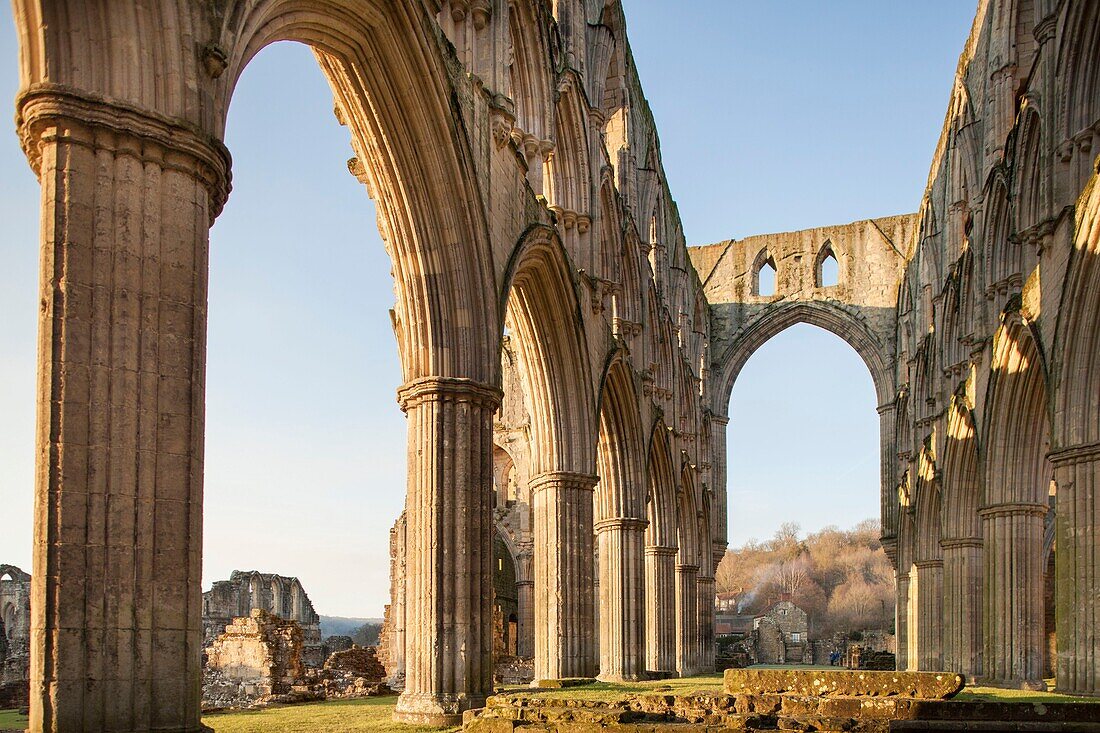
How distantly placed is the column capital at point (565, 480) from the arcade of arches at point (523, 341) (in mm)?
51

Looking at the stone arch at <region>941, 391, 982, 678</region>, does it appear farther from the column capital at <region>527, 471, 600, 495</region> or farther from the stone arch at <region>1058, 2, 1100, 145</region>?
the column capital at <region>527, 471, 600, 495</region>

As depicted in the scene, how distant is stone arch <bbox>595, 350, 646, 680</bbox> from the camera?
21.0 metres

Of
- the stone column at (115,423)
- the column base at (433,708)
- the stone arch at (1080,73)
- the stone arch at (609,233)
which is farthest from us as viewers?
the stone arch at (609,233)

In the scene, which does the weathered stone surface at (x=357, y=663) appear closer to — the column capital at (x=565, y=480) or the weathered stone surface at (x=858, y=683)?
the column capital at (x=565, y=480)

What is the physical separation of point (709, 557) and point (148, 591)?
101 feet

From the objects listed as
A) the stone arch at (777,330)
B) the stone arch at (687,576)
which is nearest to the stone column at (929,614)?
the stone arch at (687,576)

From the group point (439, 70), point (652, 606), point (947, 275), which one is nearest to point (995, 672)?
point (652, 606)

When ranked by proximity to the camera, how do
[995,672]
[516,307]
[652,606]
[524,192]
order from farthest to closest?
[652,606] → [995,672] → [516,307] → [524,192]

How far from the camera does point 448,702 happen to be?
467 inches

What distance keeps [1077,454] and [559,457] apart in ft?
24.2

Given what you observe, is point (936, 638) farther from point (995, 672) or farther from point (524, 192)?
point (524, 192)

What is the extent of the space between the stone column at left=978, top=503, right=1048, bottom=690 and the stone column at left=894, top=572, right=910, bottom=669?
14721 mm

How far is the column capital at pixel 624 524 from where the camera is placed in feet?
70.7

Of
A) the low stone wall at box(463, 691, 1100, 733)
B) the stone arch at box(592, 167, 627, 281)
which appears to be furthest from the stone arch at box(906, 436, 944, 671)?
the low stone wall at box(463, 691, 1100, 733)
